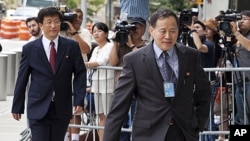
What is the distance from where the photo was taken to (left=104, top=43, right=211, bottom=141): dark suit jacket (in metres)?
5.46

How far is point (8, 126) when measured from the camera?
12.7 metres

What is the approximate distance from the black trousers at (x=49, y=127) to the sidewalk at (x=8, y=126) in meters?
3.90

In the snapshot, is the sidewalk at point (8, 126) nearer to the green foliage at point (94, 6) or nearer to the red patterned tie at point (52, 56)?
the red patterned tie at point (52, 56)

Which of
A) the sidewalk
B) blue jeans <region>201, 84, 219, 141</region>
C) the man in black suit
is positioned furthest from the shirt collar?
the sidewalk

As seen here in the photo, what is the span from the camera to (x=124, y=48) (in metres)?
9.19

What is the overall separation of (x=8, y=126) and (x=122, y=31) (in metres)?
4.52

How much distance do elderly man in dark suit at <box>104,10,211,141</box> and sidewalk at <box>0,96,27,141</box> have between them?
19.8 feet

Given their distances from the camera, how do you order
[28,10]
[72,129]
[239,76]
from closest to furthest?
1. [239,76]
2. [72,129]
3. [28,10]

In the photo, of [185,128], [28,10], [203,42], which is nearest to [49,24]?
[185,128]

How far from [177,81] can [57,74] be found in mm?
2232

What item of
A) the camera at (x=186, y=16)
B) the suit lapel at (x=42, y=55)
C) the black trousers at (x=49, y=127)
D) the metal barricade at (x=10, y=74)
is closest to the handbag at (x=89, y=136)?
the camera at (x=186, y=16)

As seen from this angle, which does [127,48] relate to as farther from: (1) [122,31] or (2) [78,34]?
(2) [78,34]

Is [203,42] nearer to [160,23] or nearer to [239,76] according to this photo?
[239,76]

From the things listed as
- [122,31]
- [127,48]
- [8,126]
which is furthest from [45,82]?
[8,126]
